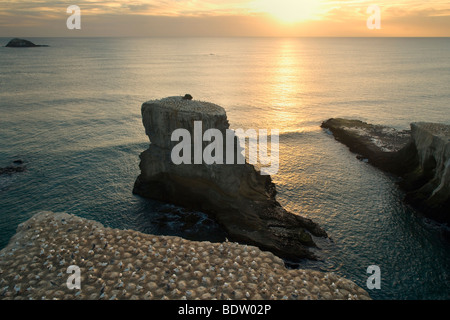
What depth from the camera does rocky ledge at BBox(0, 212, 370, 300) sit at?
16938 mm

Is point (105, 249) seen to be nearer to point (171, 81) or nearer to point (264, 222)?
point (264, 222)

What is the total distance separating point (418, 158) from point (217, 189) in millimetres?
25709

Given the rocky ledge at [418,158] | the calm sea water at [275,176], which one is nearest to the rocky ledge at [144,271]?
the calm sea water at [275,176]

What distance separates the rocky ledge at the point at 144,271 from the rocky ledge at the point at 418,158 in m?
18.1

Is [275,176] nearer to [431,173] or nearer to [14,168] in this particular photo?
[431,173]

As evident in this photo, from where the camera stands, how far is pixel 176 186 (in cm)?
3186

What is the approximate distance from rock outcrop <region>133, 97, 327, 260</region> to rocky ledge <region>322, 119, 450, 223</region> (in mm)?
12344

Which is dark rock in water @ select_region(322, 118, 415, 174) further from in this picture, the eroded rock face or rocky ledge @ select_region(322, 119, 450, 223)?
the eroded rock face

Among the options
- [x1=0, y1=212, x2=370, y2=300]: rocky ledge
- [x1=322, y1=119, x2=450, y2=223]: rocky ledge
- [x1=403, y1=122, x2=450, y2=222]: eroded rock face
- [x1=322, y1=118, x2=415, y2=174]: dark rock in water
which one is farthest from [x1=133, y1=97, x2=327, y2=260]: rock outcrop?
[x1=322, y1=118, x2=415, y2=174]: dark rock in water

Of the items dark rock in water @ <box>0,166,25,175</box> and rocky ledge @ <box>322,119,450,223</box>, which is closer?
rocky ledge @ <box>322,119,450,223</box>

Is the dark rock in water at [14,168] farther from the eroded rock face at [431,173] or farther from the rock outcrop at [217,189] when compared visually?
the eroded rock face at [431,173]
